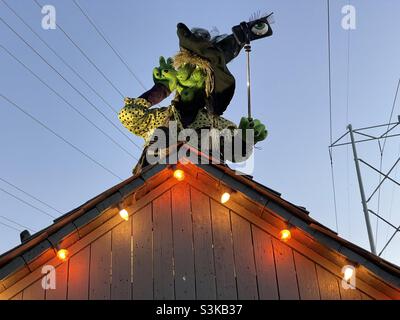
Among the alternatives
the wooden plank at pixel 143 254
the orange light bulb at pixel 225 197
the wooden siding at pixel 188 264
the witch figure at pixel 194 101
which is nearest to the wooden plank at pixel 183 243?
the wooden siding at pixel 188 264

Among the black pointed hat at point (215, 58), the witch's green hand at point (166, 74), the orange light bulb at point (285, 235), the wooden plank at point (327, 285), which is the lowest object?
the wooden plank at point (327, 285)

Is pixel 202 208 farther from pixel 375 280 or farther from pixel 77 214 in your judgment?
pixel 375 280

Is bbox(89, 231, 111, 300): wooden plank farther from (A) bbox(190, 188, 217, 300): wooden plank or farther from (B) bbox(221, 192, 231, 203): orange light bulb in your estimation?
(B) bbox(221, 192, 231, 203): orange light bulb

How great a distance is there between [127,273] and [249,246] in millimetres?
1136

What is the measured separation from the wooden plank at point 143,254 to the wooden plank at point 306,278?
4.34 ft

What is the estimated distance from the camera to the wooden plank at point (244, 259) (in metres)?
4.99

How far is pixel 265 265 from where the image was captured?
510 centimetres

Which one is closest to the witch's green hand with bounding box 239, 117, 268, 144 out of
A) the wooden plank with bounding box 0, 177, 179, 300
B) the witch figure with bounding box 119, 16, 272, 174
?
the witch figure with bounding box 119, 16, 272, 174

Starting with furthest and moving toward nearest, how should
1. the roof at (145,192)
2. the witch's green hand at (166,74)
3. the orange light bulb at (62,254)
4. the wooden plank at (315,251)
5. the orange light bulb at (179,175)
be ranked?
the witch's green hand at (166,74) → the orange light bulb at (179,175) → the orange light bulb at (62,254) → the wooden plank at (315,251) → the roof at (145,192)

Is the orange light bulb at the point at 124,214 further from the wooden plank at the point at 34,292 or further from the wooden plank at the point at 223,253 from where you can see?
the wooden plank at the point at 34,292

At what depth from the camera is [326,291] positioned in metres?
4.98

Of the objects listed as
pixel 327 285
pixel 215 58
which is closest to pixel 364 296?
pixel 327 285
